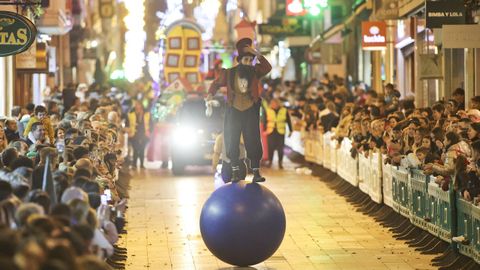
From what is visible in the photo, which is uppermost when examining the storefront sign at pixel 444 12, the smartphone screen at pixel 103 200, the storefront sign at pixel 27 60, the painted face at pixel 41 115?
the storefront sign at pixel 444 12

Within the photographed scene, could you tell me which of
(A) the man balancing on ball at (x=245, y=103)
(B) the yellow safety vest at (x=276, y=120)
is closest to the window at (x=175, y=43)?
(B) the yellow safety vest at (x=276, y=120)

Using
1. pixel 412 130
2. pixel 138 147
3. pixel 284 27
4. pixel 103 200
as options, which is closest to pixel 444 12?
Result: pixel 412 130

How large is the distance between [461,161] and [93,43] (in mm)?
61933

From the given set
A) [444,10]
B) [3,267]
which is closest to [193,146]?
[444,10]

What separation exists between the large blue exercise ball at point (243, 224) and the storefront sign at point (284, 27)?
36.3m

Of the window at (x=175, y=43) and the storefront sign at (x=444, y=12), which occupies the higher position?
the window at (x=175, y=43)

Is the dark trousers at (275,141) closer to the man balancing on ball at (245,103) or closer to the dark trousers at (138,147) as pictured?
the dark trousers at (138,147)

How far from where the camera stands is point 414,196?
61.3 ft

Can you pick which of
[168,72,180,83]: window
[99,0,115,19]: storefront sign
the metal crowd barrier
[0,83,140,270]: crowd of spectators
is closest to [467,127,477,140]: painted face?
the metal crowd barrier

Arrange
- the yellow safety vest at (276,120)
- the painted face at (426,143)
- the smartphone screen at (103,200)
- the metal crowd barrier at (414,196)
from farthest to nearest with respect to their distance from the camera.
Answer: the yellow safety vest at (276,120)
the painted face at (426,143)
the metal crowd barrier at (414,196)
the smartphone screen at (103,200)

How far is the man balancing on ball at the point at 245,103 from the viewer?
16.7m

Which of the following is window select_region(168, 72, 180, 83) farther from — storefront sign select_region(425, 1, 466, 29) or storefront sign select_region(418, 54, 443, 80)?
storefront sign select_region(425, 1, 466, 29)

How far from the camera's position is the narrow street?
16.9 meters

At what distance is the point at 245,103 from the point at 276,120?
1712 centimetres
